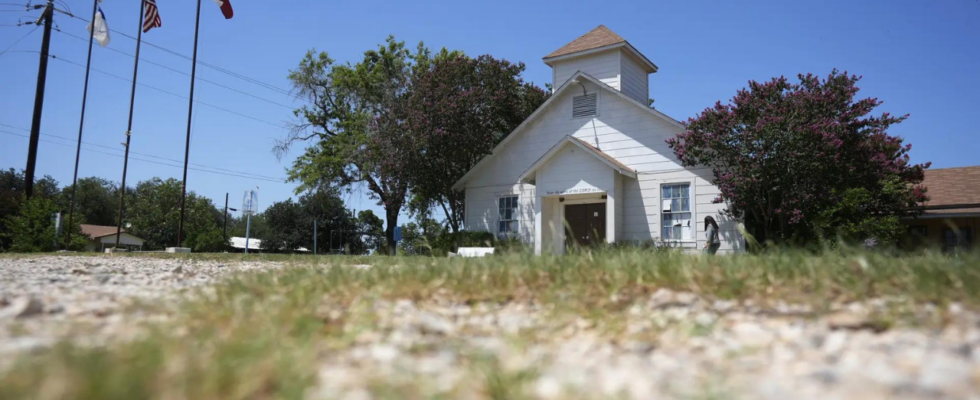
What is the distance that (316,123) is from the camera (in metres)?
30.2

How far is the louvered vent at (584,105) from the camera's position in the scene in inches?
736

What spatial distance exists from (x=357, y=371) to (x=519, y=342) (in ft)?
2.70

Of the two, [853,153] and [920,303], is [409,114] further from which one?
[920,303]

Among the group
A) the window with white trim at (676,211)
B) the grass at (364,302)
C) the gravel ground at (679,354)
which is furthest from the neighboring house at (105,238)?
the gravel ground at (679,354)

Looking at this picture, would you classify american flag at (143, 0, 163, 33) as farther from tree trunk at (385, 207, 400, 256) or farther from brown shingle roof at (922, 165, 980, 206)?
brown shingle roof at (922, 165, 980, 206)

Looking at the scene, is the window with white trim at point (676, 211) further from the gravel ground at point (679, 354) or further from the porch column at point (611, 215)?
the gravel ground at point (679, 354)

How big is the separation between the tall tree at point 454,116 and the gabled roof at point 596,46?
234 centimetres

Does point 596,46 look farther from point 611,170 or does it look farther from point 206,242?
point 206,242

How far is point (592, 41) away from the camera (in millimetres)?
20531

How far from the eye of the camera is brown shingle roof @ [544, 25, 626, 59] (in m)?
19.9

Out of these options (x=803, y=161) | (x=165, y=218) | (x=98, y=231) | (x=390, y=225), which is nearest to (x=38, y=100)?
(x=390, y=225)

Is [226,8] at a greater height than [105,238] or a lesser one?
greater

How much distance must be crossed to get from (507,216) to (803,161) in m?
9.26

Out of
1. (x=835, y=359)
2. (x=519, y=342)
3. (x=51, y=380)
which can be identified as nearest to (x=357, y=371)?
(x=519, y=342)
